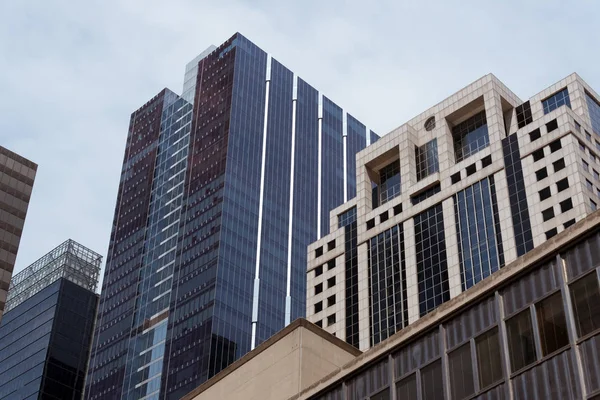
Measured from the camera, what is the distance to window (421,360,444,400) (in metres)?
33.6

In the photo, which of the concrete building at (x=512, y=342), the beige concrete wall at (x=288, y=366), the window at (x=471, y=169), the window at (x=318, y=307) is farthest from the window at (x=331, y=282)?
the concrete building at (x=512, y=342)

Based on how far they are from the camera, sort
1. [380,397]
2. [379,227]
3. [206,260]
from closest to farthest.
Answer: [380,397] < [379,227] < [206,260]

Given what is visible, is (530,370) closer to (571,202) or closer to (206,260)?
(571,202)

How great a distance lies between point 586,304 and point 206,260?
5747 inches

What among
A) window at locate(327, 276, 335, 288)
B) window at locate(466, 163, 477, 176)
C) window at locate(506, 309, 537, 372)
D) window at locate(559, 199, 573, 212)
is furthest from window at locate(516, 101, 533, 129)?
window at locate(506, 309, 537, 372)

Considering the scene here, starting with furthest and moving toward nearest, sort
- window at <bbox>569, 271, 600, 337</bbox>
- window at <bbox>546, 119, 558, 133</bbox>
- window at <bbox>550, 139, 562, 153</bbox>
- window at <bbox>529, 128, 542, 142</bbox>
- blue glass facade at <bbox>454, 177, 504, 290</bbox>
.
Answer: window at <bbox>529, 128, 542, 142</bbox> → window at <bbox>546, 119, 558, 133</bbox> → blue glass facade at <bbox>454, 177, 504, 290</bbox> → window at <bbox>550, 139, 562, 153</bbox> → window at <bbox>569, 271, 600, 337</bbox>

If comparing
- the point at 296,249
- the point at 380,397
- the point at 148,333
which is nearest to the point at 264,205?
the point at 296,249

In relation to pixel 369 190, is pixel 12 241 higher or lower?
lower

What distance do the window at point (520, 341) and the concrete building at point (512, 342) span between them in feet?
0.11

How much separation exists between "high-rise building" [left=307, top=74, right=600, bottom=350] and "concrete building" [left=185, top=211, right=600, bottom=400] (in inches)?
2823

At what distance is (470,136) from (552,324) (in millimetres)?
104560

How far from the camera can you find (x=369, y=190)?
141125mm

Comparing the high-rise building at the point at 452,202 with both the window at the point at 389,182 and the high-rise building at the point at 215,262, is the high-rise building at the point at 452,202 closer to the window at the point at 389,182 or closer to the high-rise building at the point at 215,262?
the window at the point at 389,182

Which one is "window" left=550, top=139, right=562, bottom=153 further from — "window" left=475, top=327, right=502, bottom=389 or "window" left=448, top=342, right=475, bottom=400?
"window" left=475, top=327, right=502, bottom=389
